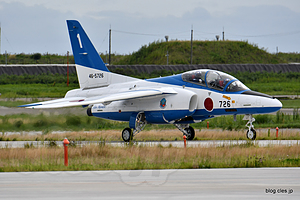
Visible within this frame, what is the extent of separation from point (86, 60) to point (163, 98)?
5.06 metres

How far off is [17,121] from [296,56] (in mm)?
84115

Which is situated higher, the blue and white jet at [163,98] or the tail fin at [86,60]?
the tail fin at [86,60]

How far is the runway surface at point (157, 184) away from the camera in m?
7.98

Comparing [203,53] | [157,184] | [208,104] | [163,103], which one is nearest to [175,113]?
[163,103]

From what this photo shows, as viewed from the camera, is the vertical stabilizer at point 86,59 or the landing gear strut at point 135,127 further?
the vertical stabilizer at point 86,59

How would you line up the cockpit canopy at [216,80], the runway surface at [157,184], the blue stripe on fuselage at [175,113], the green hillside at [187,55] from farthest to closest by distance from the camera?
the green hillside at [187,55] → the cockpit canopy at [216,80] → the blue stripe on fuselage at [175,113] → the runway surface at [157,184]

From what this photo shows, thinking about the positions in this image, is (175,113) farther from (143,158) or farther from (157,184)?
(157,184)

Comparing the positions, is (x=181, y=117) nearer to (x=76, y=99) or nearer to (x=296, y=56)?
(x=76, y=99)

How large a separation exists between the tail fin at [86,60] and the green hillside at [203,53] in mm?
55854

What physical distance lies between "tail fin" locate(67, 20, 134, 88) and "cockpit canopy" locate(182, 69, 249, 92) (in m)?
4.70

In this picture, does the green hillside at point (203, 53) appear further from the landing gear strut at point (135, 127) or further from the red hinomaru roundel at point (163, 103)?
the red hinomaru roundel at point (163, 103)

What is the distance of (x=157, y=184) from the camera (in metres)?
8.98

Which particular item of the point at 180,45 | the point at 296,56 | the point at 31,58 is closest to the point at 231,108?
the point at 180,45

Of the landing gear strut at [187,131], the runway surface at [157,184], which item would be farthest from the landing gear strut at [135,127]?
the runway surface at [157,184]
